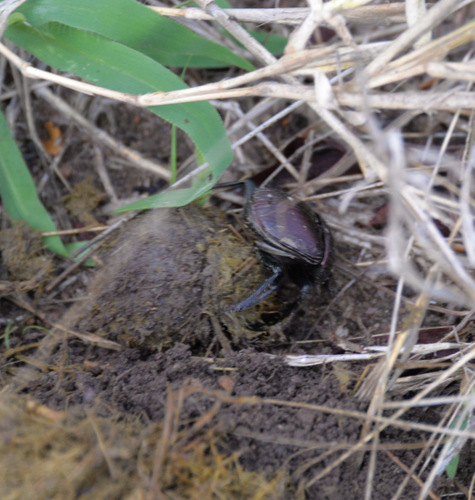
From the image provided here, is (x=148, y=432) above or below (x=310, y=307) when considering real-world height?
above

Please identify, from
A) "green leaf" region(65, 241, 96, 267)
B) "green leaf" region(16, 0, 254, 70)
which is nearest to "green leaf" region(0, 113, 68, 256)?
"green leaf" region(65, 241, 96, 267)

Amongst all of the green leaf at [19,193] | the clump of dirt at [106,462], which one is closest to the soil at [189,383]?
the clump of dirt at [106,462]

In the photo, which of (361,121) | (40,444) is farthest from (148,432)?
(361,121)

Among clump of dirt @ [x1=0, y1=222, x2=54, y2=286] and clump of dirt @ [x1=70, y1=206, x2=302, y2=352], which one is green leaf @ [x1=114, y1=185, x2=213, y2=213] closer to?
clump of dirt @ [x1=70, y1=206, x2=302, y2=352]

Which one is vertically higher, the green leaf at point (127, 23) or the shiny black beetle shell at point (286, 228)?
the green leaf at point (127, 23)

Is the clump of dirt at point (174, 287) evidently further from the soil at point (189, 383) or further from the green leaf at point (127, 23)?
the green leaf at point (127, 23)

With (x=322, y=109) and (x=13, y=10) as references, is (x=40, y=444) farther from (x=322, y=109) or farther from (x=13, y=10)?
(x=13, y=10)

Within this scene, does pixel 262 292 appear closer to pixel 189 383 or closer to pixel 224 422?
pixel 189 383
